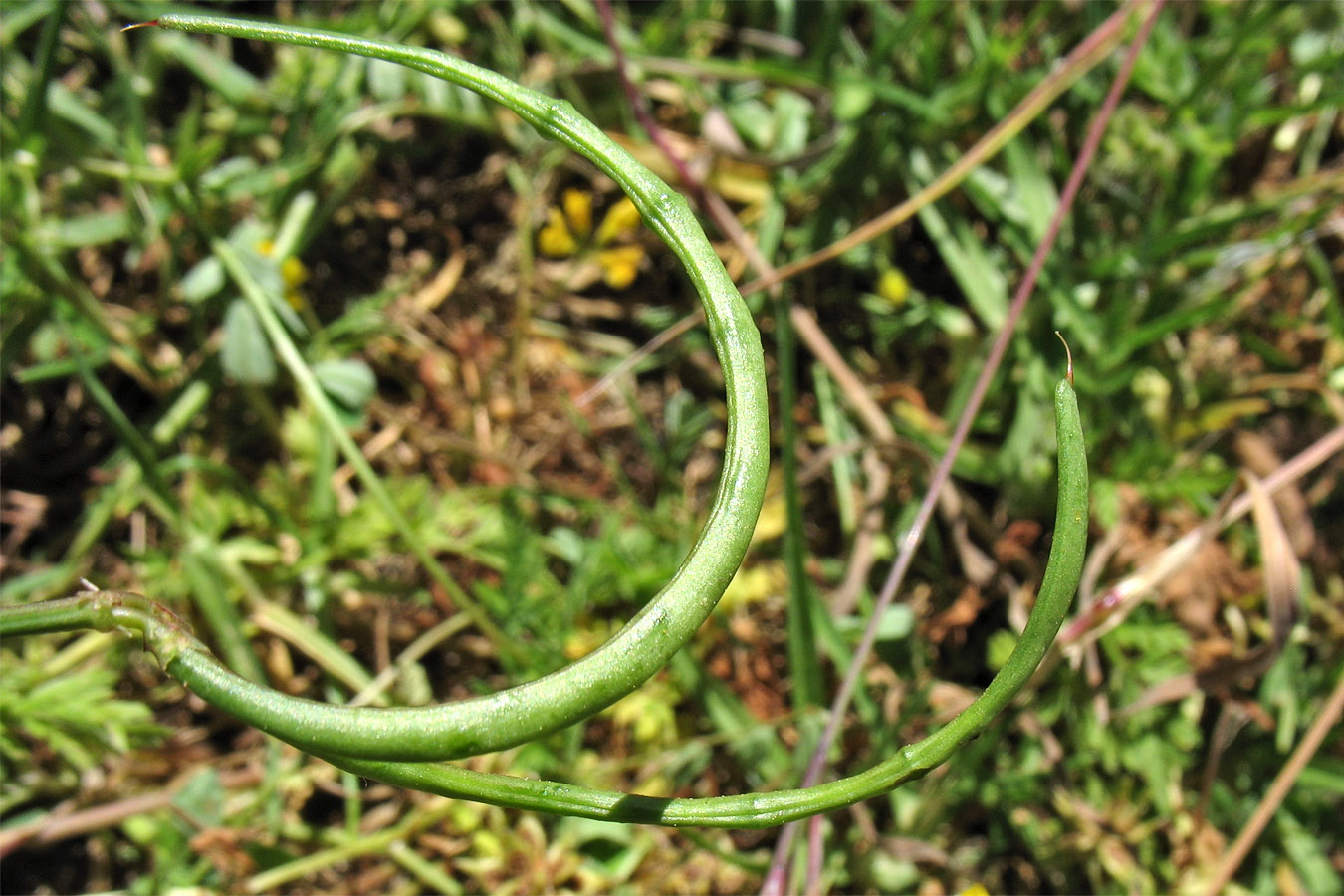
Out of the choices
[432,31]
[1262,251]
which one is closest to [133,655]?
[432,31]

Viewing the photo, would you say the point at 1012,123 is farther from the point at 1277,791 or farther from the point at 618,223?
the point at 1277,791

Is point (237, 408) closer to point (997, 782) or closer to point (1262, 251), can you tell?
point (997, 782)

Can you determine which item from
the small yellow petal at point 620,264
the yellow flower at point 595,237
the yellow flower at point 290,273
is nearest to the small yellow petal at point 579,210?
the yellow flower at point 595,237

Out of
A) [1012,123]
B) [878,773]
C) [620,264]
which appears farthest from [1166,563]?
[620,264]

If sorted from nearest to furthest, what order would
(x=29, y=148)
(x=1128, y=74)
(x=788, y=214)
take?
1. (x=29, y=148)
2. (x=1128, y=74)
3. (x=788, y=214)

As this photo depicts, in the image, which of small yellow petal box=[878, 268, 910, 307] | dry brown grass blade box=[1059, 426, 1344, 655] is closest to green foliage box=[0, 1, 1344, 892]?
small yellow petal box=[878, 268, 910, 307]

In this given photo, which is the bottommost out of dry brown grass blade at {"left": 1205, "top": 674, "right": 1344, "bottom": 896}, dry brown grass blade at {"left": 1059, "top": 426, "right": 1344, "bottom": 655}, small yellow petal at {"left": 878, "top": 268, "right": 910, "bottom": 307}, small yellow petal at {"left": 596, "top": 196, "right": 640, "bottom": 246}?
dry brown grass blade at {"left": 1205, "top": 674, "right": 1344, "bottom": 896}

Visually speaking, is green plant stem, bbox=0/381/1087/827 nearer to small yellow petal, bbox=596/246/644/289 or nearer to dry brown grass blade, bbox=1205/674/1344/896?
dry brown grass blade, bbox=1205/674/1344/896
